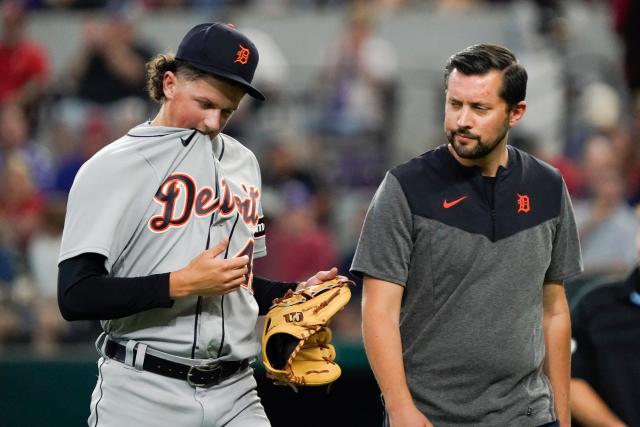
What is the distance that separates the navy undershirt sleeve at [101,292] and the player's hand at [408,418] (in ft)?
2.38

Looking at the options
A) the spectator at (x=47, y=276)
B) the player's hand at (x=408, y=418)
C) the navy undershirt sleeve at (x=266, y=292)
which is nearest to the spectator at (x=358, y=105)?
the spectator at (x=47, y=276)

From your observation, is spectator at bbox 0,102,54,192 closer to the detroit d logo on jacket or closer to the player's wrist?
the detroit d logo on jacket

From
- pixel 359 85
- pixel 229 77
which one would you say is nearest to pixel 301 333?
pixel 229 77

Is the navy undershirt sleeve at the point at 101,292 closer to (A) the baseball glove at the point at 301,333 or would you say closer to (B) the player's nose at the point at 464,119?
(A) the baseball glove at the point at 301,333

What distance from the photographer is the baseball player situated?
9.96 ft

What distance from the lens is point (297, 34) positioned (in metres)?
10.1

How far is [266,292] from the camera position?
362cm

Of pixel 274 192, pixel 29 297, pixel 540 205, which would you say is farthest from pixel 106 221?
pixel 274 192

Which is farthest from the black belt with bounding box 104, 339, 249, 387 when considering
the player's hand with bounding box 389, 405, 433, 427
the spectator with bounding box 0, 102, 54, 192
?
the spectator with bounding box 0, 102, 54, 192

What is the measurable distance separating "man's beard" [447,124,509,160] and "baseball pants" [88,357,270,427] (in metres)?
1.02

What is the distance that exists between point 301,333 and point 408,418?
490mm

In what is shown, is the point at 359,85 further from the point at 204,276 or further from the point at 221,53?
the point at 204,276

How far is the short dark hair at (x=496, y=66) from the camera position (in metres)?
3.22

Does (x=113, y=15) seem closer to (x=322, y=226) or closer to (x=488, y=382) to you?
(x=322, y=226)
